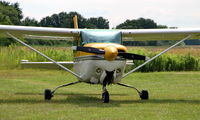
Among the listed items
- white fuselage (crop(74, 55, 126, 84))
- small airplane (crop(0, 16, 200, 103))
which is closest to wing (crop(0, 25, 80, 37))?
small airplane (crop(0, 16, 200, 103))

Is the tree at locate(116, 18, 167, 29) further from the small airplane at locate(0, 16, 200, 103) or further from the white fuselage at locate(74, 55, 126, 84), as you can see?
the white fuselage at locate(74, 55, 126, 84)

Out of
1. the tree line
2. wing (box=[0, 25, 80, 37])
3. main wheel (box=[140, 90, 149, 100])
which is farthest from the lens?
the tree line

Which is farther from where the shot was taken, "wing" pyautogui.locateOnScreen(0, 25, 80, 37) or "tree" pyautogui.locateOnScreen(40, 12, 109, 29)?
"tree" pyautogui.locateOnScreen(40, 12, 109, 29)

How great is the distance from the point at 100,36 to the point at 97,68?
884 mm

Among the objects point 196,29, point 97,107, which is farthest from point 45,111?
point 196,29

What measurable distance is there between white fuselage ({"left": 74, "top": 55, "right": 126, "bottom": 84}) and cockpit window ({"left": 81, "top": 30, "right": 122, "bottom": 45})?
48 centimetres

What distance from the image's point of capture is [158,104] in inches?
409

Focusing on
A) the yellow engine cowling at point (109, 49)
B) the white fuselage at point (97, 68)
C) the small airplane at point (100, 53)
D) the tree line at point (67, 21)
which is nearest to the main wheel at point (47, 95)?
the small airplane at point (100, 53)

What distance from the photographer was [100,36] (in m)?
10.6

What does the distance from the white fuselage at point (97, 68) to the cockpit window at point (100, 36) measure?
48 cm

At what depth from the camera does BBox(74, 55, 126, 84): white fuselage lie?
393 inches

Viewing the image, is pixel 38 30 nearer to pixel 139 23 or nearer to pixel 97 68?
pixel 97 68

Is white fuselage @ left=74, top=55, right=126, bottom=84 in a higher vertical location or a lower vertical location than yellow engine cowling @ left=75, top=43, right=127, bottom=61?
lower

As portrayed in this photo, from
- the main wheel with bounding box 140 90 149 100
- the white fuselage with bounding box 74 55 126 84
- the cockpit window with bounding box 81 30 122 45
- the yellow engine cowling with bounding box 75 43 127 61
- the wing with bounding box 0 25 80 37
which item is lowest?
the main wheel with bounding box 140 90 149 100
